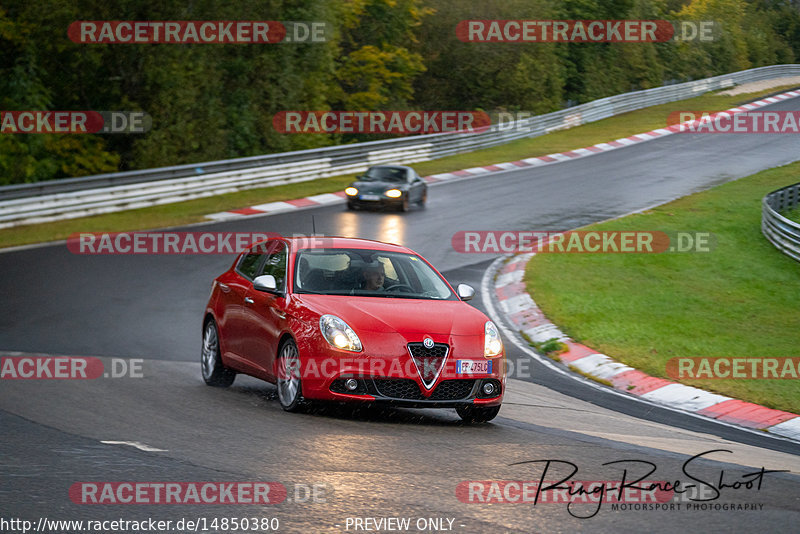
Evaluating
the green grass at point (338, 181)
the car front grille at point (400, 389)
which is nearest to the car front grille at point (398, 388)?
the car front grille at point (400, 389)

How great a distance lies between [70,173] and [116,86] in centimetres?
365

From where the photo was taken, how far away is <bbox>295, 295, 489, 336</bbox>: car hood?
27.4ft

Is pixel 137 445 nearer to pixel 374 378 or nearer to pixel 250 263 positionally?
pixel 374 378

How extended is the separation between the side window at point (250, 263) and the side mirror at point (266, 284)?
947 mm

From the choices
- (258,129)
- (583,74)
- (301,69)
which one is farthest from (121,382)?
(583,74)

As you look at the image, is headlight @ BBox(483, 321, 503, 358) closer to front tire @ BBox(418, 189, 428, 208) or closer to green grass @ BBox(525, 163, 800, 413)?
green grass @ BBox(525, 163, 800, 413)

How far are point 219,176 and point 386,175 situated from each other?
510 centimetres

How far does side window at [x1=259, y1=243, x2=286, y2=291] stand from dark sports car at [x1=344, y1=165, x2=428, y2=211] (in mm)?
16460

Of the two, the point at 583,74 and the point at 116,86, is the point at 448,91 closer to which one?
the point at 583,74

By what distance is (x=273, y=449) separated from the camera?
702 cm

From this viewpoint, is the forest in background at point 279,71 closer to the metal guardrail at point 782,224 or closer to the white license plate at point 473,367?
the metal guardrail at point 782,224

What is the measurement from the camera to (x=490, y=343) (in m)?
8.72

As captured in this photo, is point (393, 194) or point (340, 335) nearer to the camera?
point (340, 335)

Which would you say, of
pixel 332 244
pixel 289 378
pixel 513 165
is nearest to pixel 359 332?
pixel 289 378
